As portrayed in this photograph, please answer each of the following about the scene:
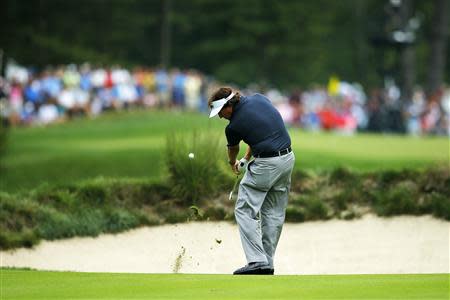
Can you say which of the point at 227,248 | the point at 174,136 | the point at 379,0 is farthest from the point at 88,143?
the point at 379,0

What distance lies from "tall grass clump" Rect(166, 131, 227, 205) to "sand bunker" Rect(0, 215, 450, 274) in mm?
781

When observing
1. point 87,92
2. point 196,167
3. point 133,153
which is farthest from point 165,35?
point 196,167

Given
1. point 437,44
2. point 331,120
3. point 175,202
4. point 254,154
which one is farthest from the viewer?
point 437,44

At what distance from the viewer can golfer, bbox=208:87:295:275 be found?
12.6 m

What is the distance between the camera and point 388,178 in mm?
18469

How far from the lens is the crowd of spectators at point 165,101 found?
129ft

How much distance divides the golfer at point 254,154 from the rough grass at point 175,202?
416 centimetres

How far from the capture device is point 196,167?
57.9 feet

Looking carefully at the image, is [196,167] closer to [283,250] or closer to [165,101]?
[283,250]

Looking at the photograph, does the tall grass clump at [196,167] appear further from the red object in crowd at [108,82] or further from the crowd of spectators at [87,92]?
the red object in crowd at [108,82]

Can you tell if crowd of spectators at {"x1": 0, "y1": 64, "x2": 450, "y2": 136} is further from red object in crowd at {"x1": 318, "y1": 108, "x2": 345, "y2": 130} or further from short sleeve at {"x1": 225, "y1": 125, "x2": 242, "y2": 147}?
short sleeve at {"x1": 225, "y1": 125, "x2": 242, "y2": 147}

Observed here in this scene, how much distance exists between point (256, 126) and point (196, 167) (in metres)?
5.11

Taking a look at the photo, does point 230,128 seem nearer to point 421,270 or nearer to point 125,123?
point 421,270

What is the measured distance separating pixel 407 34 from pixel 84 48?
905 inches
